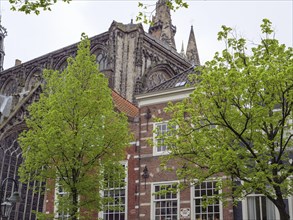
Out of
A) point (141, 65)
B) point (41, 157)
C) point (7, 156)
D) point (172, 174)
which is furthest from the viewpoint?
point (141, 65)

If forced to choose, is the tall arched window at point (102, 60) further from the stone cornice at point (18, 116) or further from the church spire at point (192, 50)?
the church spire at point (192, 50)

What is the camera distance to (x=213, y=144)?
12070 millimetres

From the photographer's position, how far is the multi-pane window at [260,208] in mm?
14969

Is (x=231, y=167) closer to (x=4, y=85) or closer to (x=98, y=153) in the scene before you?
(x=98, y=153)

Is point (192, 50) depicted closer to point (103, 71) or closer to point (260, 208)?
point (103, 71)

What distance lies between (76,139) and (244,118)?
16.9 ft

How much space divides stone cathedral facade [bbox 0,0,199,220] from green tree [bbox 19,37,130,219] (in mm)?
10365

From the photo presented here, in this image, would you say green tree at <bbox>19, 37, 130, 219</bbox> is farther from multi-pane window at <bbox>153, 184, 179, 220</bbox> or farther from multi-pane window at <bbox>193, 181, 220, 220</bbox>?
multi-pane window at <bbox>193, 181, 220, 220</bbox>

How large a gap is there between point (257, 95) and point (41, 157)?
21.8ft

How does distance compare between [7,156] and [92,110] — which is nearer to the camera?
[92,110]

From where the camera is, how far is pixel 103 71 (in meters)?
35.2

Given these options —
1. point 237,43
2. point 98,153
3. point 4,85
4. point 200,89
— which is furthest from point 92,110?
point 4,85

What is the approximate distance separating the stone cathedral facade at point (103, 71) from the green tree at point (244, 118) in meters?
12.8

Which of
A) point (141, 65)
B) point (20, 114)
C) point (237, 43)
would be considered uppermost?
point (141, 65)
